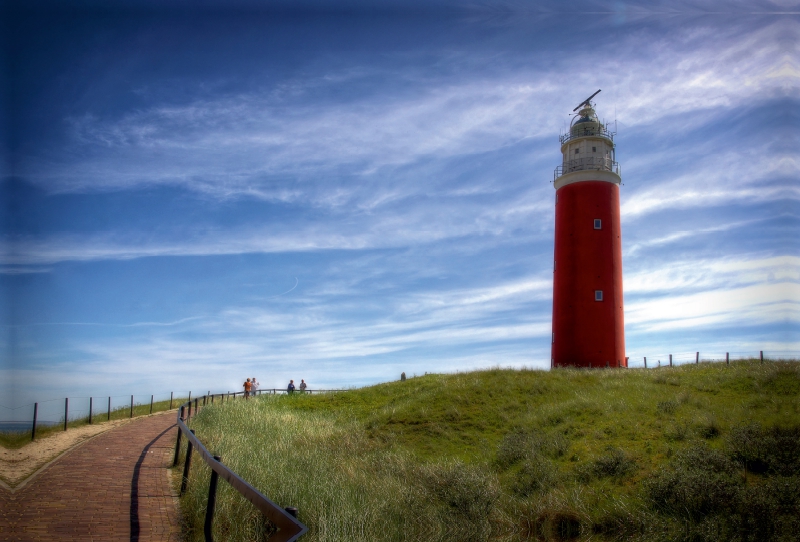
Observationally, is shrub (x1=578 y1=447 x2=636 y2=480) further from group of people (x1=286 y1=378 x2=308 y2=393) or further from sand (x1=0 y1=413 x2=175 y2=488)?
group of people (x1=286 y1=378 x2=308 y2=393)

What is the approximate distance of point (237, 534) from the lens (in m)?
6.79

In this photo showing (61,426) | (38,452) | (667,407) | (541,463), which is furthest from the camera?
(61,426)

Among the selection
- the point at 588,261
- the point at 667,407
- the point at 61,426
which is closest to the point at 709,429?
the point at 667,407

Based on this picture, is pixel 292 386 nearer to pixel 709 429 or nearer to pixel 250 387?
pixel 250 387

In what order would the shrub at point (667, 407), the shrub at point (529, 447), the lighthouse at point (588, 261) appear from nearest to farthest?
the shrub at point (529, 447)
the shrub at point (667, 407)
the lighthouse at point (588, 261)

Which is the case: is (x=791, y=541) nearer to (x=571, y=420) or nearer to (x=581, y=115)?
(x=571, y=420)

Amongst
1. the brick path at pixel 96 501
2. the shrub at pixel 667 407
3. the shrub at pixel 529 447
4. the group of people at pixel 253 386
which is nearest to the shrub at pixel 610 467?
the shrub at pixel 529 447

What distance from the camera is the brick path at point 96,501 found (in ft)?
22.5

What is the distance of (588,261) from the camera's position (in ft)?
96.7

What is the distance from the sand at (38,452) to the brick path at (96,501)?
0.26m

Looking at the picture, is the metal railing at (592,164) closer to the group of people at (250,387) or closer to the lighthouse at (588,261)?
the lighthouse at (588,261)

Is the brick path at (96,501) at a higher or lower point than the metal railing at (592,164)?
lower

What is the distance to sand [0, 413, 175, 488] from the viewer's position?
868 cm

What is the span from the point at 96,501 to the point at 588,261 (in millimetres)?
26061
